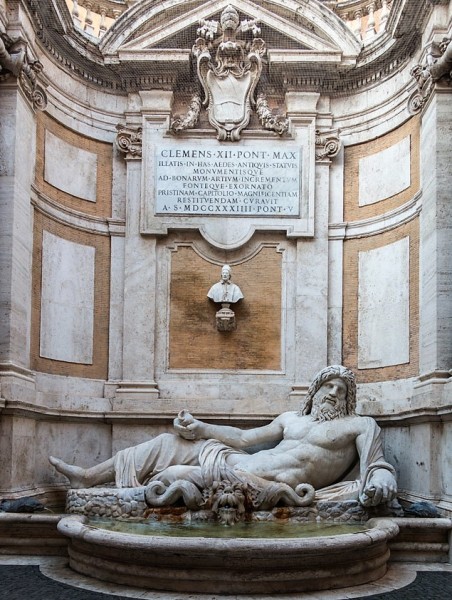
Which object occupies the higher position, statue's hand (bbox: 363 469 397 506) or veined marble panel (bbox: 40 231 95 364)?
veined marble panel (bbox: 40 231 95 364)

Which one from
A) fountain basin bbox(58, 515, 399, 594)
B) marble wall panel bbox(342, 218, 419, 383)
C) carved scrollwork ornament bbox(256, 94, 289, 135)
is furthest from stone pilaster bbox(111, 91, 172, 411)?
fountain basin bbox(58, 515, 399, 594)

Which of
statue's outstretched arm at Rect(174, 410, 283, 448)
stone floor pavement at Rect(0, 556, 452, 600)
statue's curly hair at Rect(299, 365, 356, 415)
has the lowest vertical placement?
stone floor pavement at Rect(0, 556, 452, 600)

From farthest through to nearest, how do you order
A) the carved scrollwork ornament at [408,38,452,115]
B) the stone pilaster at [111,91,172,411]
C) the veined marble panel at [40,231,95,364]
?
the stone pilaster at [111,91,172,411], the veined marble panel at [40,231,95,364], the carved scrollwork ornament at [408,38,452,115]

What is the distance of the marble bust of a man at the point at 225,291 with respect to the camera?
10.1 m

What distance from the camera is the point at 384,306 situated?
9805mm

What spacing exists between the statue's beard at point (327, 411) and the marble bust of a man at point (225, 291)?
2467 millimetres

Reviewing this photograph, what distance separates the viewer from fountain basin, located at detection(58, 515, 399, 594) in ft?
18.7

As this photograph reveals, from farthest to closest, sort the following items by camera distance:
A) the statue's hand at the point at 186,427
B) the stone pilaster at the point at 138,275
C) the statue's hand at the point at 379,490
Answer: the stone pilaster at the point at 138,275
the statue's hand at the point at 186,427
the statue's hand at the point at 379,490

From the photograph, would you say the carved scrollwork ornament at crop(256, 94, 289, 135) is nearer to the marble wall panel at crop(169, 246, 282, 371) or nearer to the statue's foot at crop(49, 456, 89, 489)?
the marble wall panel at crop(169, 246, 282, 371)

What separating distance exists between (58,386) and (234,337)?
7.57ft

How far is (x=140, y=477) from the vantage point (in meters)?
7.92

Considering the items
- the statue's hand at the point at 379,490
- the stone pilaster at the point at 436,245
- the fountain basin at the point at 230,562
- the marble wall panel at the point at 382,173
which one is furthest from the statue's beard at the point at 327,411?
the marble wall panel at the point at 382,173

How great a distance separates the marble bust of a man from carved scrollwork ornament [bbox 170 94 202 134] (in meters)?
1.98

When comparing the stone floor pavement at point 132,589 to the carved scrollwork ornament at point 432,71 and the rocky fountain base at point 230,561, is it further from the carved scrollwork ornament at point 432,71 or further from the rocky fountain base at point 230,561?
the carved scrollwork ornament at point 432,71
